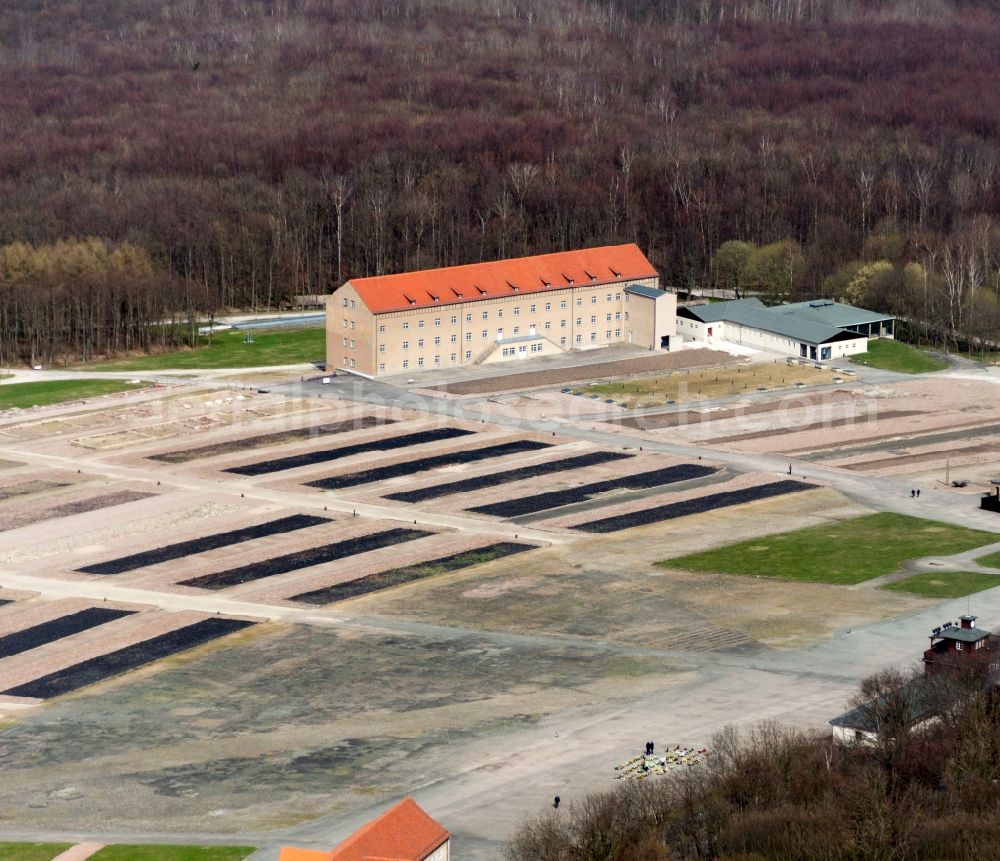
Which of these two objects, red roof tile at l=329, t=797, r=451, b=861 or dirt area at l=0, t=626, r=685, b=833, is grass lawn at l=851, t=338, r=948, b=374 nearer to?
dirt area at l=0, t=626, r=685, b=833

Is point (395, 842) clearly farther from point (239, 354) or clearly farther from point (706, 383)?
point (239, 354)

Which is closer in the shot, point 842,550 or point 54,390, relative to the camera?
point 842,550

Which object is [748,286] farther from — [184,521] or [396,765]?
[396,765]

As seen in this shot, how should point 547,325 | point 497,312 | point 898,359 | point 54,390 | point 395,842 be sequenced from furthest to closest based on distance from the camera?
1. point 547,325
2. point 497,312
3. point 898,359
4. point 54,390
5. point 395,842

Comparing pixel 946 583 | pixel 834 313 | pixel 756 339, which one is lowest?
pixel 946 583

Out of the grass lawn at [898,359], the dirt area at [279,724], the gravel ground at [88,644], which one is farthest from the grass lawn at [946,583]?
the grass lawn at [898,359]

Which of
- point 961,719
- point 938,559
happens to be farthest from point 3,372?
point 961,719

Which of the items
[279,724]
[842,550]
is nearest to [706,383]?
[842,550]
